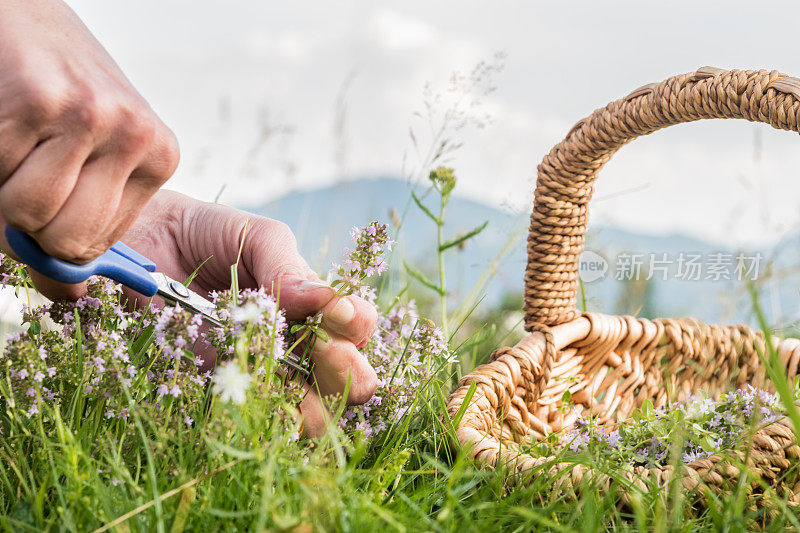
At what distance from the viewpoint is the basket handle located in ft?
3.74

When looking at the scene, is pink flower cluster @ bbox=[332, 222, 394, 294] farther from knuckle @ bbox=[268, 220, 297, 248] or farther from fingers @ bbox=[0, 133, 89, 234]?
fingers @ bbox=[0, 133, 89, 234]

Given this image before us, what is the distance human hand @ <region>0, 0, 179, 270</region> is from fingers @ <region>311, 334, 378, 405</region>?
367mm

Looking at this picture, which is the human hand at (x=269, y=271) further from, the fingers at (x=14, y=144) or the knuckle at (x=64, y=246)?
the fingers at (x=14, y=144)

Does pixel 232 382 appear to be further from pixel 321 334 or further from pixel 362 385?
pixel 362 385

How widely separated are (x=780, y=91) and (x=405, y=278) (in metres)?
1.52

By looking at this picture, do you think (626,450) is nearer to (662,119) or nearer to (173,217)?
(662,119)

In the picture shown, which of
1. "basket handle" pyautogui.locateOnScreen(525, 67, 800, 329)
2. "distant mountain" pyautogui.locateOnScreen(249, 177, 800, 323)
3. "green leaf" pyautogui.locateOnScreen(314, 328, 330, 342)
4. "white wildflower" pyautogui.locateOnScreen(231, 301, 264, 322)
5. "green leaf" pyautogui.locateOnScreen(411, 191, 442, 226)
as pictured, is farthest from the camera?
"distant mountain" pyautogui.locateOnScreen(249, 177, 800, 323)

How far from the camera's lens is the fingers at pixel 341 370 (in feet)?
3.26

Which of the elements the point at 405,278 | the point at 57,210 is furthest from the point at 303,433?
the point at 405,278

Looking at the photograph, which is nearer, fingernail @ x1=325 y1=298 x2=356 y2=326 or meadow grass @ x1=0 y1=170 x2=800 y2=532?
meadow grass @ x1=0 y1=170 x2=800 y2=532

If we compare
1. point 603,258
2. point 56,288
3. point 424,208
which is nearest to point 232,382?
point 56,288

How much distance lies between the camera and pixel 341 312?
3.15ft

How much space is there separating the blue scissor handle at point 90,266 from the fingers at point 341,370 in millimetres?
266

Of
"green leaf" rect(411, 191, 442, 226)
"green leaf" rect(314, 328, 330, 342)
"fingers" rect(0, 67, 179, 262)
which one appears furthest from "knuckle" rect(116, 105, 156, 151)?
→ "green leaf" rect(411, 191, 442, 226)
